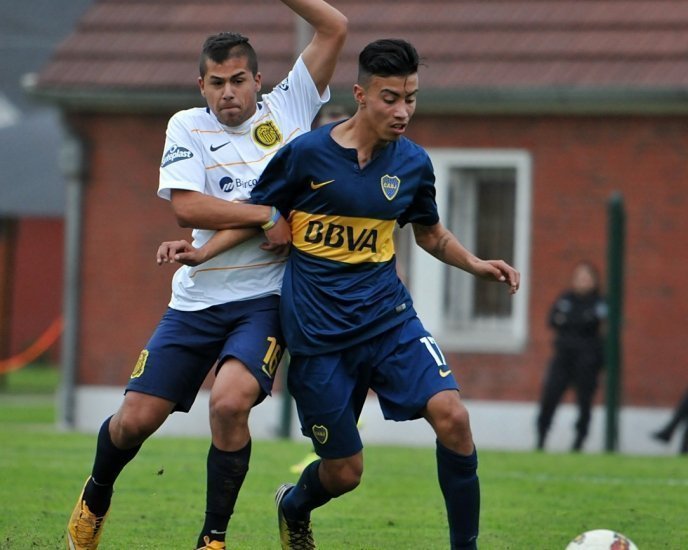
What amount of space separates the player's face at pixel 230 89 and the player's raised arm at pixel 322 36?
0.39m

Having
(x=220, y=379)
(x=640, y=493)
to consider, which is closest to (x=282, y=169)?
(x=220, y=379)

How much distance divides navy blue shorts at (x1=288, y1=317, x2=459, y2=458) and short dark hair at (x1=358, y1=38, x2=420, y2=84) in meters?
1.01

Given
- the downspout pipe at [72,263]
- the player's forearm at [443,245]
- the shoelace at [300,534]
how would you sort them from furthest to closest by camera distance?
the downspout pipe at [72,263], the shoelace at [300,534], the player's forearm at [443,245]

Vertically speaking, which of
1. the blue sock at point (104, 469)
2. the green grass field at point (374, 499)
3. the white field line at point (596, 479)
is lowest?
the green grass field at point (374, 499)

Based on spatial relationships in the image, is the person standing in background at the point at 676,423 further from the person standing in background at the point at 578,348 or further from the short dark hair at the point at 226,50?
the short dark hair at the point at 226,50

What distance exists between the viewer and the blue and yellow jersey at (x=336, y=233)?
6.30 m

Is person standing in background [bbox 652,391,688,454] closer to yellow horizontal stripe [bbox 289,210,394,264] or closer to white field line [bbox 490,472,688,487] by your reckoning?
white field line [bbox 490,472,688,487]

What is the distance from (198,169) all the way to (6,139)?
76.5 ft

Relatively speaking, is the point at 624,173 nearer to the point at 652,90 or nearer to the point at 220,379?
the point at 652,90

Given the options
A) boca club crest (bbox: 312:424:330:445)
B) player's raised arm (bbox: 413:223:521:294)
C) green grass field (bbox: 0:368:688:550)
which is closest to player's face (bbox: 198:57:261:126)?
player's raised arm (bbox: 413:223:521:294)

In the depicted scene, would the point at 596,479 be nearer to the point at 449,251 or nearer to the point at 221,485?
the point at 449,251

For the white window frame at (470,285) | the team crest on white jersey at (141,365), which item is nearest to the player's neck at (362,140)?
the team crest on white jersey at (141,365)

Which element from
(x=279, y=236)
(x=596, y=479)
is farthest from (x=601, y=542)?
(x=596, y=479)

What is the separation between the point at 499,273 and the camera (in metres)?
6.49
